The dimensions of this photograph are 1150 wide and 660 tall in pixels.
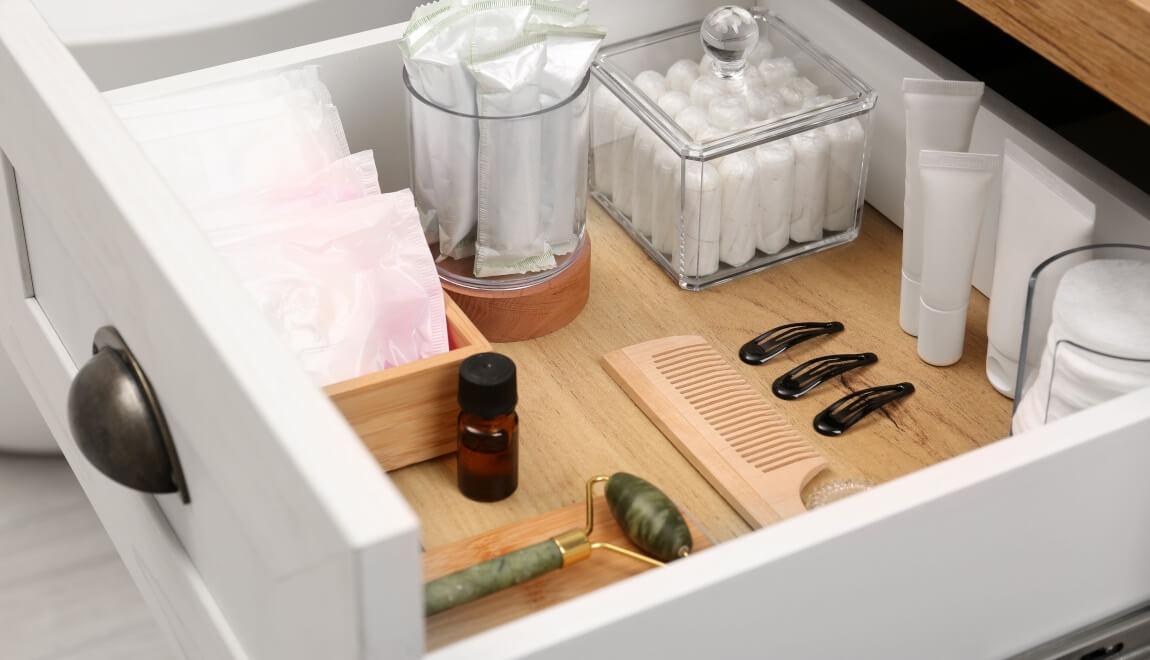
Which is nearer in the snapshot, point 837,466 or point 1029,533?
point 1029,533

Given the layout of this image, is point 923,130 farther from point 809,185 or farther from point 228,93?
point 228,93

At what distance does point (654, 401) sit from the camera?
978 millimetres

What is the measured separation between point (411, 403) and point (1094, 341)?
43cm

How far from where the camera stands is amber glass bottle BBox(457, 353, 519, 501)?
0.84m

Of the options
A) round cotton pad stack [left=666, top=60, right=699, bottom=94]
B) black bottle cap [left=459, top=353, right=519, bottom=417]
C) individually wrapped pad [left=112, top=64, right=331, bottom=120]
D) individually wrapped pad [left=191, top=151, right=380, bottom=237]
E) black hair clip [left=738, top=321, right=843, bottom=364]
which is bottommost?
black hair clip [left=738, top=321, right=843, bottom=364]

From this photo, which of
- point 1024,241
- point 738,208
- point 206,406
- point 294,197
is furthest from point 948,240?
point 206,406

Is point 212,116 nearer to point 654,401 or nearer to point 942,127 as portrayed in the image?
point 654,401

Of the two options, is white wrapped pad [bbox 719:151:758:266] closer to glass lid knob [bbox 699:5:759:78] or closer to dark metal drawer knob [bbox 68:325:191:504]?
glass lid knob [bbox 699:5:759:78]

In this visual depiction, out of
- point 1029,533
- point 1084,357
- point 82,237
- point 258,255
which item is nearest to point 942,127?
point 1084,357

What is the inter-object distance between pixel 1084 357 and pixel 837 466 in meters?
0.19

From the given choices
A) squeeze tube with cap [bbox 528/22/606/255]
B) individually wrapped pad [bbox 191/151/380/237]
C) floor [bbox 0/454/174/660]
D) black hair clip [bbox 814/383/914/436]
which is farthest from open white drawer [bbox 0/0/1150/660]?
floor [bbox 0/454/174/660]

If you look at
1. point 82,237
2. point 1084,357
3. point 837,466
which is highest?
point 82,237

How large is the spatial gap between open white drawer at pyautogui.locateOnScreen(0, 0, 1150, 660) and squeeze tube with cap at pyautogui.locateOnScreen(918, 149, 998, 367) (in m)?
0.24

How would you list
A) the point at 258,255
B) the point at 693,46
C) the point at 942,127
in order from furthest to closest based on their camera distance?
the point at 693,46 < the point at 942,127 < the point at 258,255
